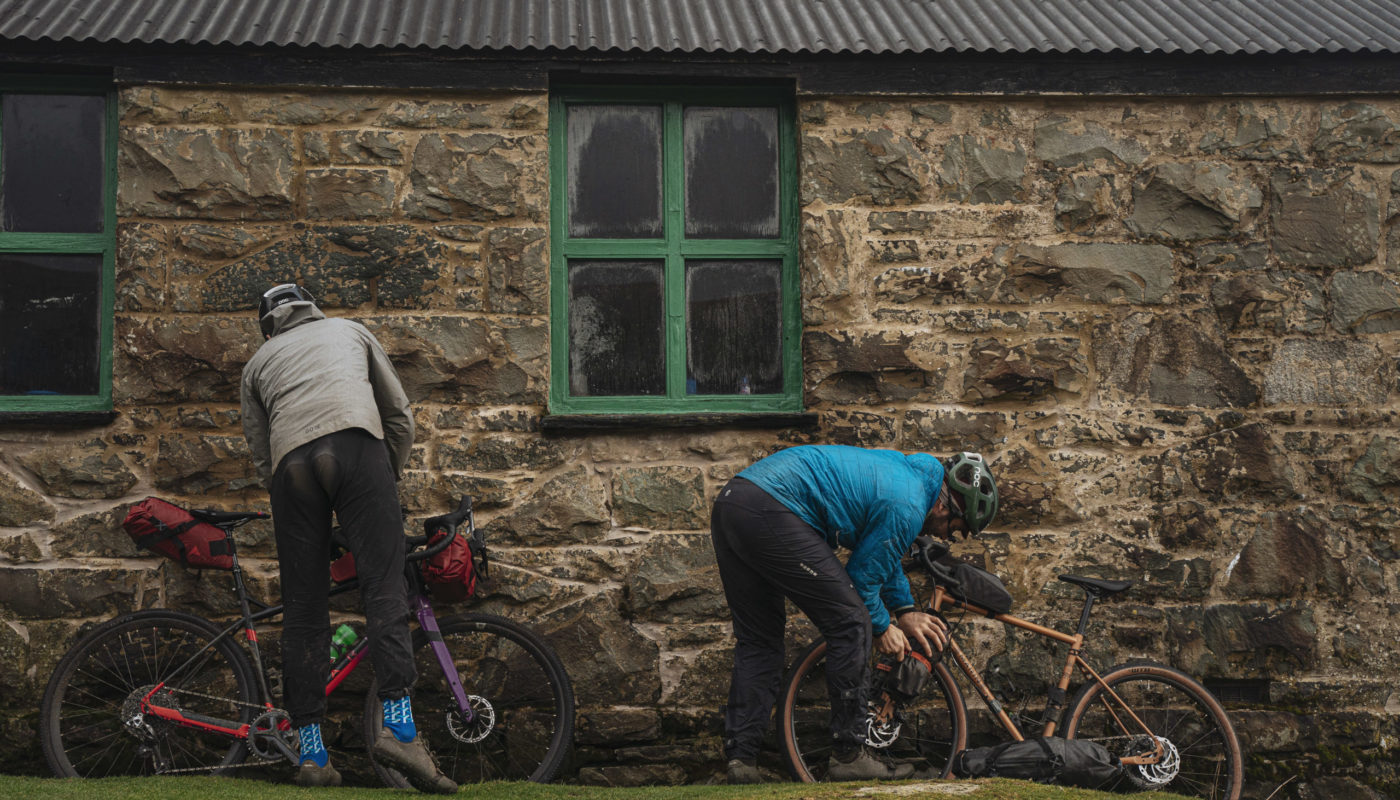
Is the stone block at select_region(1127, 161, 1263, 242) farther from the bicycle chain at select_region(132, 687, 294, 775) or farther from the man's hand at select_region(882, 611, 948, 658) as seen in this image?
the bicycle chain at select_region(132, 687, 294, 775)

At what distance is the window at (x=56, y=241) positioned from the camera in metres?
5.66

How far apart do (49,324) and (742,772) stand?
3.84 m

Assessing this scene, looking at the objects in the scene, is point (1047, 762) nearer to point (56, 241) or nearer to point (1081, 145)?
point (1081, 145)

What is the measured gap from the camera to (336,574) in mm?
5070

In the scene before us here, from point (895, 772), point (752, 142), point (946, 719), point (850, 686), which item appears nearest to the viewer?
point (850, 686)

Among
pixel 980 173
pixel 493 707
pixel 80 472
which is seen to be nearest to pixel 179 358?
pixel 80 472

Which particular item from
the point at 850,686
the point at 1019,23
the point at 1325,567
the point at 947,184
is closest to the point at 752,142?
the point at 947,184

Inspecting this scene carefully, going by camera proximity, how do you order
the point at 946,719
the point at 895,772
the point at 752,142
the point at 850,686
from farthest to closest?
the point at 752,142 < the point at 946,719 < the point at 895,772 < the point at 850,686

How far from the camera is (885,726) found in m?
5.06

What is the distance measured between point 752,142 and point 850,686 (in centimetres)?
277

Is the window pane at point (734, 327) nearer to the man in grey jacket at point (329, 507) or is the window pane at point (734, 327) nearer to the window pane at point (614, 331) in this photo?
the window pane at point (614, 331)

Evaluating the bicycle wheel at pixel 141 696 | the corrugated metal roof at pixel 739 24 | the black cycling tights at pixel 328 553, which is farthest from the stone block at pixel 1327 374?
the bicycle wheel at pixel 141 696

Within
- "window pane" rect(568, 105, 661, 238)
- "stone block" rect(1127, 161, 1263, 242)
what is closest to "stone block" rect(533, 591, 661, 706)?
"window pane" rect(568, 105, 661, 238)

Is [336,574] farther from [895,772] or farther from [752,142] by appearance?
[752,142]
